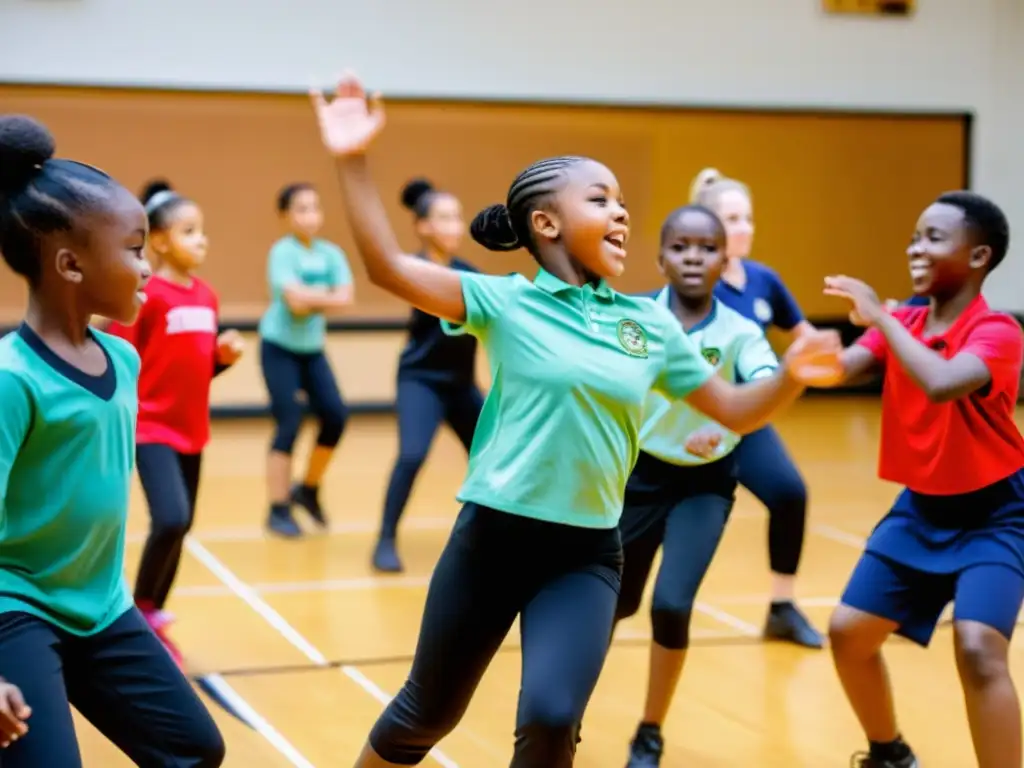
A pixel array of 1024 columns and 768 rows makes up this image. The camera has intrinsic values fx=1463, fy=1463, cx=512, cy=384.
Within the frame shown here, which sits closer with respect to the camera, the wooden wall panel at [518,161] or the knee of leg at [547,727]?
the knee of leg at [547,727]

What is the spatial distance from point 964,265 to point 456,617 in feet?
5.65

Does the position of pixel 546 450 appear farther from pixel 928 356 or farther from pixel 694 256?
pixel 694 256

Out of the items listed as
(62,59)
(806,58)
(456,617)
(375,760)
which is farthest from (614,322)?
(806,58)

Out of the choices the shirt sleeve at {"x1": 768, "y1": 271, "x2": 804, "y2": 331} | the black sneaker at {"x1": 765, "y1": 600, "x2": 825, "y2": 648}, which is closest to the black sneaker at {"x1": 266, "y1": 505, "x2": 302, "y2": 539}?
the black sneaker at {"x1": 765, "y1": 600, "x2": 825, "y2": 648}

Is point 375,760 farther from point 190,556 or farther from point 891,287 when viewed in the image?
point 891,287

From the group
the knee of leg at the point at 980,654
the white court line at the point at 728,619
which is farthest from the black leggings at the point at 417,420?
the knee of leg at the point at 980,654

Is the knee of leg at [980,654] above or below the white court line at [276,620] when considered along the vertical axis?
above

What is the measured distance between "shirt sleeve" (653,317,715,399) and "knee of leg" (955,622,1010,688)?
989 millimetres

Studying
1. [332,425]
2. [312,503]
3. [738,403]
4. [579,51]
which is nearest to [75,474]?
[738,403]

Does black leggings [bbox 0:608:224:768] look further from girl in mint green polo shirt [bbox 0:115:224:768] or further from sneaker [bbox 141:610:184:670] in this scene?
sneaker [bbox 141:610:184:670]

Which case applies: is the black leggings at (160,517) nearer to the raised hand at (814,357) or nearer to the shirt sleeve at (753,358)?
the shirt sleeve at (753,358)

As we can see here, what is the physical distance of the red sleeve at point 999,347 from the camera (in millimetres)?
3719

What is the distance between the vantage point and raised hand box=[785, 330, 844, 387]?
10.3 feet

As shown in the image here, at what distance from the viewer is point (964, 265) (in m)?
3.90
